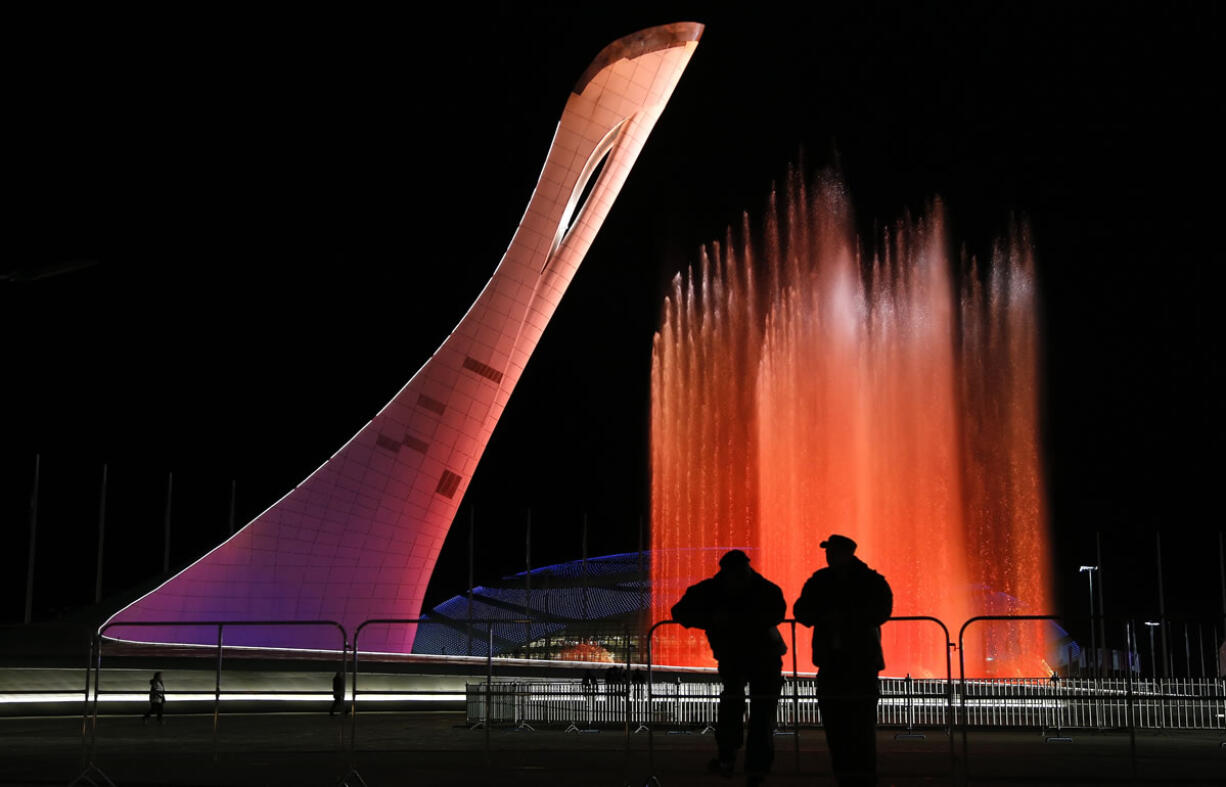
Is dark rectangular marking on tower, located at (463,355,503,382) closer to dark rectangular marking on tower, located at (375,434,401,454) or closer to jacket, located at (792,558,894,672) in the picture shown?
dark rectangular marking on tower, located at (375,434,401,454)

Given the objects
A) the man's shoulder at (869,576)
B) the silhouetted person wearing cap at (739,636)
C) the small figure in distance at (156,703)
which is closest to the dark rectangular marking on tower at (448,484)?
the small figure in distance at (156,703)

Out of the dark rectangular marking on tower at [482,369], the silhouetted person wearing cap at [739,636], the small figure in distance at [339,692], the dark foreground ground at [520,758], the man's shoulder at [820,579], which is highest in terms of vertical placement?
the dark rectangular marking on tower at [482,369]

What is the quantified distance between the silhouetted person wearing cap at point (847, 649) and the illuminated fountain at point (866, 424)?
16449 millimetres

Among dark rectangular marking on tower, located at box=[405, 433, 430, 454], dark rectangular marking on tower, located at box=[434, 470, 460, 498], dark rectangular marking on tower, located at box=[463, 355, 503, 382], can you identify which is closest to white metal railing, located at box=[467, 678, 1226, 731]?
dark rectangular marking on tower, located at box=[405, 433, 430, 454]

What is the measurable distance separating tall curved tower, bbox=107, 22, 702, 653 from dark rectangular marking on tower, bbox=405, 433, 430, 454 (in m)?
0.03

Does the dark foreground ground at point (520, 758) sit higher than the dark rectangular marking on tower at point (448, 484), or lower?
lower

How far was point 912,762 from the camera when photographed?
1062cm

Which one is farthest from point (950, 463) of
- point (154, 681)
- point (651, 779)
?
point (651, 779)

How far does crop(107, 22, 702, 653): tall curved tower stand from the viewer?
1135 inches

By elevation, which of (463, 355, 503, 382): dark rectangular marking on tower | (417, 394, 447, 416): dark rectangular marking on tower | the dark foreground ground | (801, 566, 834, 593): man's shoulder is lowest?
the dark foreground ground

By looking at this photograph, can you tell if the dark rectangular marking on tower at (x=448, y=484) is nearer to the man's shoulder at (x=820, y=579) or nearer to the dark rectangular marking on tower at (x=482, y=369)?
the dark rectangular marking on tower at (x=482, y=369)

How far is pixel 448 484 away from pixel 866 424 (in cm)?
1046

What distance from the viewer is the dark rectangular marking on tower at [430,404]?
3092 cm

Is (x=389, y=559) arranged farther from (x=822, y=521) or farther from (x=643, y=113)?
(x=643, y=113)
